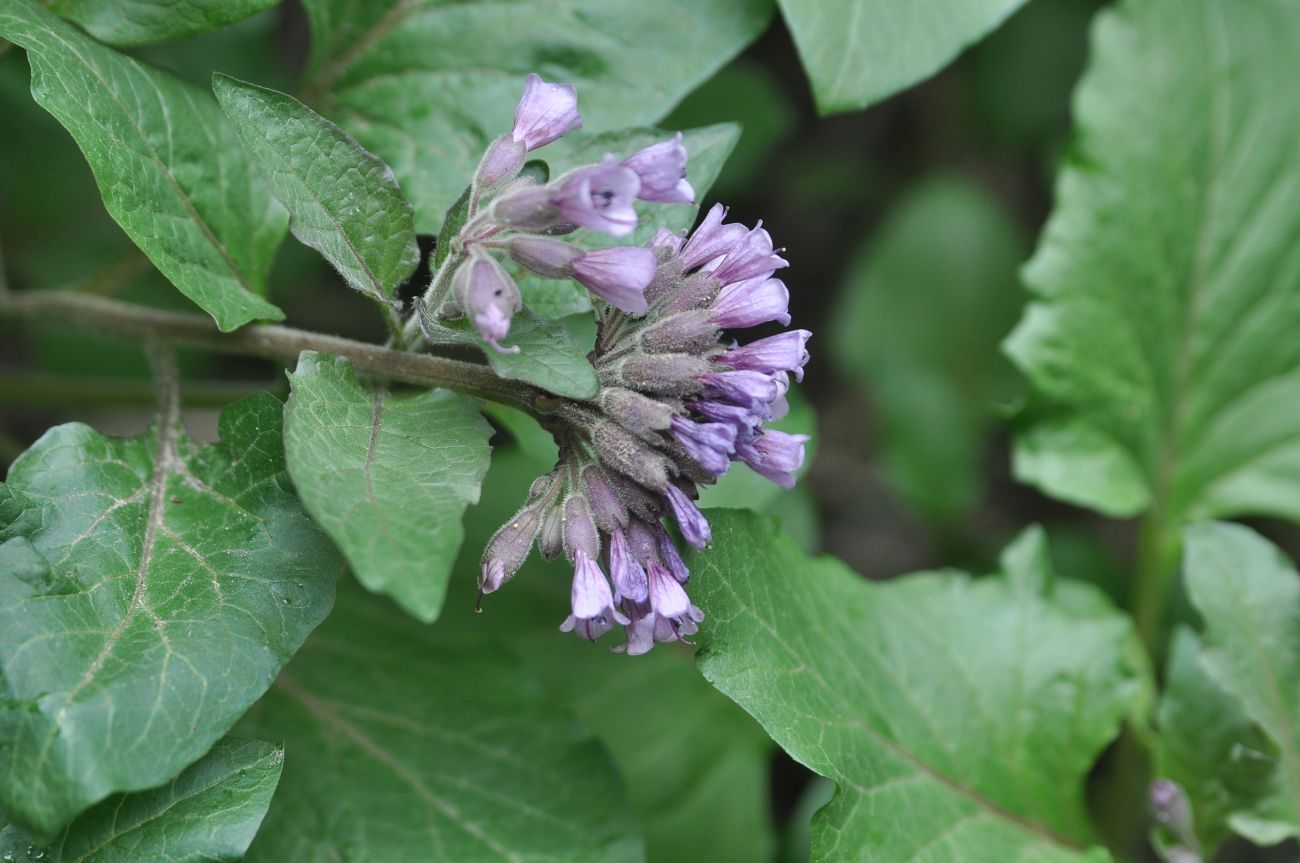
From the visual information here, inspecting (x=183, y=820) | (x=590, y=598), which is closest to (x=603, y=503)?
(x=590, y=598)

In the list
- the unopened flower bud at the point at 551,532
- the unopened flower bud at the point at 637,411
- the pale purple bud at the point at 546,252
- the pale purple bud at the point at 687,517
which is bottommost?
the unopened flower bud at the point at 551,532

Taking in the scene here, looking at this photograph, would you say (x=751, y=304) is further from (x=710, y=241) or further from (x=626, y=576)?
(x=626, y=576)

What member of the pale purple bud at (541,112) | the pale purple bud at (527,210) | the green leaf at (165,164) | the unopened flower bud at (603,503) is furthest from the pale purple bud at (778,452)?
the green leaf at (165,164)

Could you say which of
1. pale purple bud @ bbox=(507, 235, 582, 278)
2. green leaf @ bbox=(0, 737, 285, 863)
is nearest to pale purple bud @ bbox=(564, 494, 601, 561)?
pale purple bud @ bbox=(507, 235, 582, 278)

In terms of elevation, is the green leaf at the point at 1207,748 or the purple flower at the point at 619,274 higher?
the purple flower at the point at 619,274

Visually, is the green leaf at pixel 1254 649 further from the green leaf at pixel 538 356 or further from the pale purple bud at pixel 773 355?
the green leaf at pixel 538 356

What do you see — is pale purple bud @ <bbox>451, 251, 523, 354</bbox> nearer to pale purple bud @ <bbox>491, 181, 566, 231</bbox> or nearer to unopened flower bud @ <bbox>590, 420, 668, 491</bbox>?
pale purple bud @ <bbox>491, 181, 566, 231</bbox>
